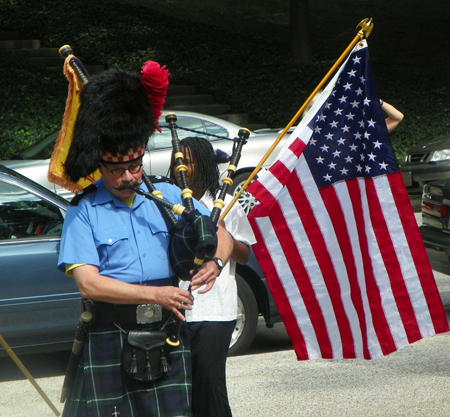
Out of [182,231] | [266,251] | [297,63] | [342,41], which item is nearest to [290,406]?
[266,251]

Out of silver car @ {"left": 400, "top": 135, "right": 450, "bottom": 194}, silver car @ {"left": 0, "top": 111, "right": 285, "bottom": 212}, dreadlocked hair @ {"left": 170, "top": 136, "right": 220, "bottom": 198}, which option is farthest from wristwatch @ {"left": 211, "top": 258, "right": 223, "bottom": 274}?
silver car @ {"left": 400, "top": 135, "right": 450, "bottom": 194}

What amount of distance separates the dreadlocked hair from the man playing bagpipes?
86 centimetres

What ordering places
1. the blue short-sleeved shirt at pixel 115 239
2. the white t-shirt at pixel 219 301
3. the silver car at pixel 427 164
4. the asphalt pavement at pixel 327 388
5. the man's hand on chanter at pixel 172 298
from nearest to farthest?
the man's hand on chanter at pixel 172 298, the blue short-sleeved shirt at pixel 115 239, the white t-shirt at pixel 219 301, the asphalt pavement at pixel 327 388, the silver car at pixel 427 164

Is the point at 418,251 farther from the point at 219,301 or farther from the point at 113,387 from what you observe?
the point at 113,387

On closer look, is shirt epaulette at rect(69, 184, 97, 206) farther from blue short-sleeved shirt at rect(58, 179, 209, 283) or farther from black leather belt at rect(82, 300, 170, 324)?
black leather belt at rect(82, 300, 170, 324)

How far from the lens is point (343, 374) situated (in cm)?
496

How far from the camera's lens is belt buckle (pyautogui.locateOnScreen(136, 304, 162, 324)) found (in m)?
2.88

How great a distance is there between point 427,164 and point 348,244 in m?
9.02

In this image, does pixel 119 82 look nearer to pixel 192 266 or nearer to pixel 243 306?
pixel 192 266

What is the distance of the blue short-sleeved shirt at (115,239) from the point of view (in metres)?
2.80

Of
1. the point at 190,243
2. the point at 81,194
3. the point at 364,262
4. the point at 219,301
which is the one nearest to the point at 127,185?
the point at 81,194

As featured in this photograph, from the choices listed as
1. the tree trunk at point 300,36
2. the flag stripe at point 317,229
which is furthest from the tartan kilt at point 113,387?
the tree trunk at point 300,36

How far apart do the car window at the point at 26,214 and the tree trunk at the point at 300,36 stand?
592 inches

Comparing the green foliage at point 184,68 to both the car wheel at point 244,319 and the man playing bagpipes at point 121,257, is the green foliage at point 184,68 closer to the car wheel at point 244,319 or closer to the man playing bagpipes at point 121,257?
the car wheel at point 244,319
